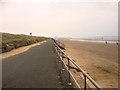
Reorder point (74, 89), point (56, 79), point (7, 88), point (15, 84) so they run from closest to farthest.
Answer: point (74, 89) → point (7, 88) → point (15, 84) → point (56, 79)

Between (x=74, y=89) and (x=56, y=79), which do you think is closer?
(x=74, y=89)

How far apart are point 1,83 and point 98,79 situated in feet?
15.8

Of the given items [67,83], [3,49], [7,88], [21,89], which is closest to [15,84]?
[7,88]

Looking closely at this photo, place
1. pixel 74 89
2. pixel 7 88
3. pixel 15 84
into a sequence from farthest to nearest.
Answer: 1. pixel 15 84
2. pixel 7 88
3. pixel 74 89

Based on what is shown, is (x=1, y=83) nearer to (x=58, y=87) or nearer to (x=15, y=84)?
(x=15, y=84)

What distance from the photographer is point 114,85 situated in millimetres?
4746

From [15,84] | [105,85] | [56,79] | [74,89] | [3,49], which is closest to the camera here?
[74,89]

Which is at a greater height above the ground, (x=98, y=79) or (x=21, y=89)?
(x=21, y=89)

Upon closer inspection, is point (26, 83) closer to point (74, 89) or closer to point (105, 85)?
point (74, 89)

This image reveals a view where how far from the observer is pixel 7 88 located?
327 centimetres

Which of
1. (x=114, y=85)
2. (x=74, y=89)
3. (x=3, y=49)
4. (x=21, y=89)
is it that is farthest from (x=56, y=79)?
(x=3, y=49)

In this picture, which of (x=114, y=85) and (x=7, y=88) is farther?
(x=114, y=85)

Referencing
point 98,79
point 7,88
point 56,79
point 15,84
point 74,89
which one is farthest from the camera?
point 98,79

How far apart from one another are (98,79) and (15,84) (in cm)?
433
